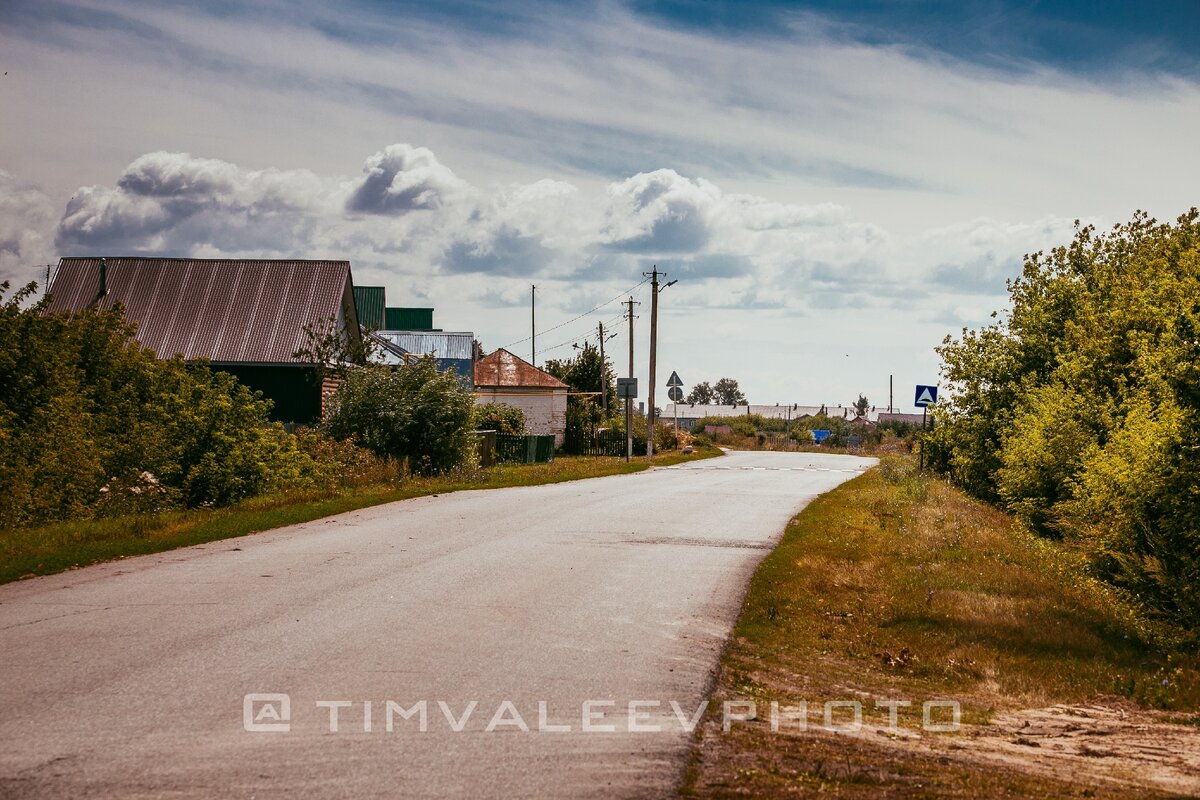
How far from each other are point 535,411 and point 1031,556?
150 ft

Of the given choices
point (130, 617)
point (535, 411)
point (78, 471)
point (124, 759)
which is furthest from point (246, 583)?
point (535, 411)

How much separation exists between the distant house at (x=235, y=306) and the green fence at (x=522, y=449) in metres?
7.25

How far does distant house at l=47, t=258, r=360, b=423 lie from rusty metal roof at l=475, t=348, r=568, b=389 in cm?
1927

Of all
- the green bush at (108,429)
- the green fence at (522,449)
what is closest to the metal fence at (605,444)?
the green fence at (522,449)

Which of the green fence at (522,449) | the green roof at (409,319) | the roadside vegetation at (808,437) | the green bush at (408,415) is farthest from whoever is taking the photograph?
the green roof at (409,319)

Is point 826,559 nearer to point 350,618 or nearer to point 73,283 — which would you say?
point 350,618

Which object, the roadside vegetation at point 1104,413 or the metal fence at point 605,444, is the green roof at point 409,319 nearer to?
the metal fence at point 605,444

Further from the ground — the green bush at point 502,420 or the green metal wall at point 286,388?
the green metal wall at point 286,388

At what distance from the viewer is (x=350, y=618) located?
9.41 m

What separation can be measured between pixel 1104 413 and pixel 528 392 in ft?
150

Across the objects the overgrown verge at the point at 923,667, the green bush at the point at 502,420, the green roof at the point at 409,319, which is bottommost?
the overgrown verge at the point at 923,667

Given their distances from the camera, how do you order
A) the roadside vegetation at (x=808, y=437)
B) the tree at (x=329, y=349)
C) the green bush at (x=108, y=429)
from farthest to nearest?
the roadside vegetation at (x=808, y=437) → the tree at (x=329, y=349) → the green bush at (x=108, y=429)

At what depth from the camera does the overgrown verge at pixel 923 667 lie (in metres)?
5.78

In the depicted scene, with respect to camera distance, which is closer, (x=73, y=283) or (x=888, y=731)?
(x=888, y=731)
